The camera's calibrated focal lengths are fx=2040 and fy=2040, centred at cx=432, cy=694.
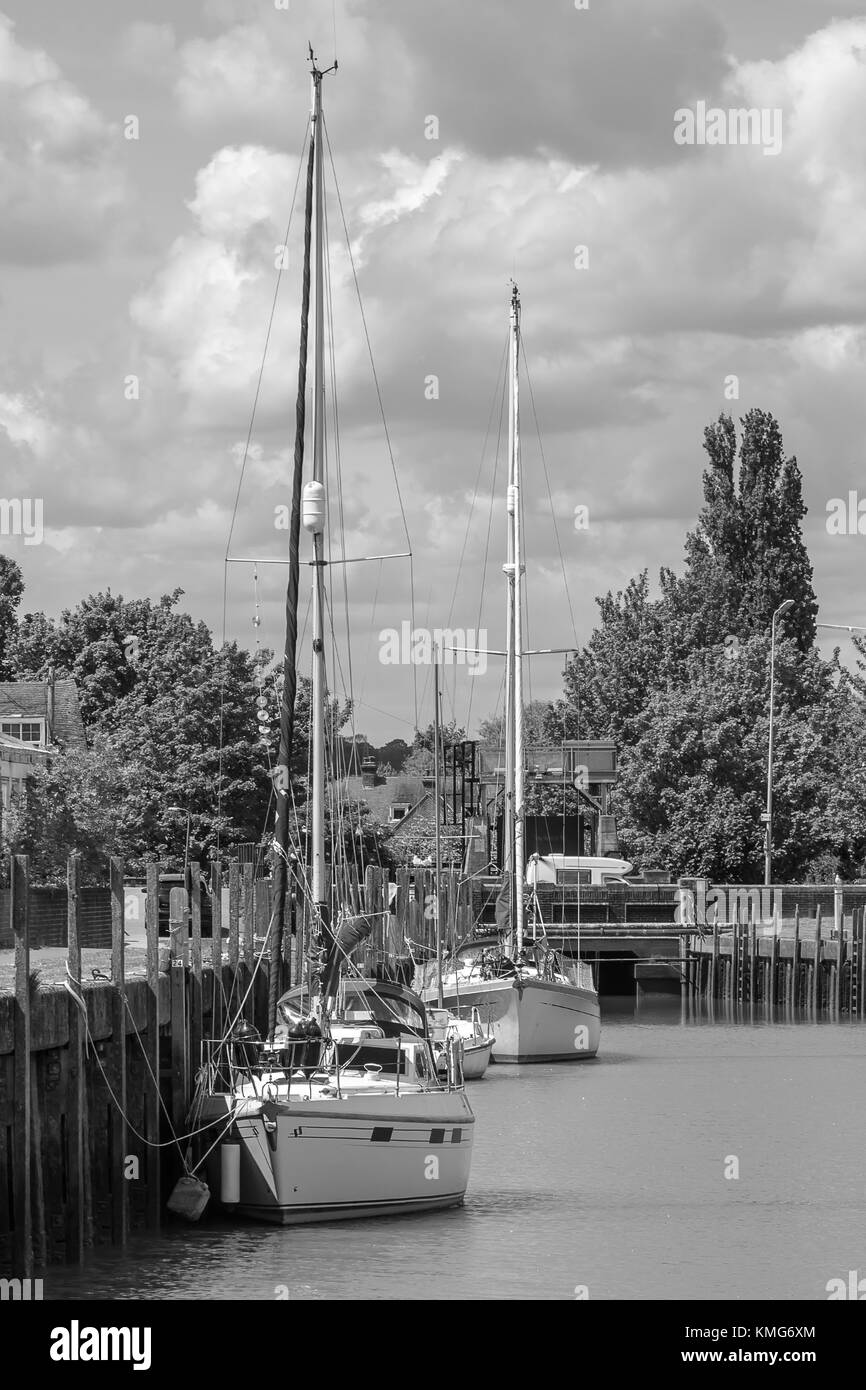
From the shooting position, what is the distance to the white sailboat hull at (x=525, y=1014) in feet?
168

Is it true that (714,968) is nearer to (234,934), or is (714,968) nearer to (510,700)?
(510,700)

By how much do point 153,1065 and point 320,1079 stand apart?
2.30 metres

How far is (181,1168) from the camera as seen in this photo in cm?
2853

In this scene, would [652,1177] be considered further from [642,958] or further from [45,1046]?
[642,958]

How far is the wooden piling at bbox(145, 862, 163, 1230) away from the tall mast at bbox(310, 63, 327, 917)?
7.66ft

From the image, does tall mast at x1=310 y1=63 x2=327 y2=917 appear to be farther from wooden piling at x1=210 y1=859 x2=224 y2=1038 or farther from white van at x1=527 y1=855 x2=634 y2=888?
white van at x1=527 y1=855 x2=634 y2=888

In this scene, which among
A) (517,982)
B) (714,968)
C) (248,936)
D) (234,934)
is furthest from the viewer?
(714,968)

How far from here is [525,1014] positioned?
51.3 meters

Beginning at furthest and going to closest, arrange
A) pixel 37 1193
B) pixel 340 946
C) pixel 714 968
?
1. pixel 714 968
2. pixel 340 946
3. pixel 37 1193

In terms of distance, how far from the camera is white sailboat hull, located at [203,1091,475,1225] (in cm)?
2730

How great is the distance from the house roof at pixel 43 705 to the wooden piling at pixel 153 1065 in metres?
65.1

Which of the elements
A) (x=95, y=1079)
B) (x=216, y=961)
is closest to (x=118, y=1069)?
(x=95, y=1079)

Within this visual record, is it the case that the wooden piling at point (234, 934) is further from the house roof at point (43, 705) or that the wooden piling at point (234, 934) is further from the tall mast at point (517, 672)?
the house roof at point (43, 705)
